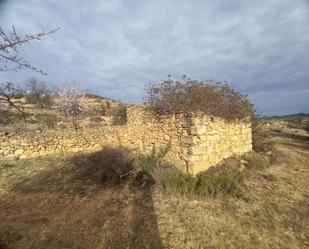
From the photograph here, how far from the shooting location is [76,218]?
587 centimetres

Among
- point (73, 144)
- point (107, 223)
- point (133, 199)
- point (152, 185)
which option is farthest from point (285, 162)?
point (73, 144)

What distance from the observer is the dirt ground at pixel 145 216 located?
195 inches

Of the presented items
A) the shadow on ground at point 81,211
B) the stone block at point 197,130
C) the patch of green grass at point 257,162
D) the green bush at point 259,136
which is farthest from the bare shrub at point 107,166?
the green bush at point 259,136

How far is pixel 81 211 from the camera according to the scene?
624 centimetres

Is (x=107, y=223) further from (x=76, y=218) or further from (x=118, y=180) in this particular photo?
(x=118, y=180)

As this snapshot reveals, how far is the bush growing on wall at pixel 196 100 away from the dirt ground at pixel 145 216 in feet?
8.87

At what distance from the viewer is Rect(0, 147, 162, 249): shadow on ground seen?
4.98 m

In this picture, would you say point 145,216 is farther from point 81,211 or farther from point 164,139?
point 164,139

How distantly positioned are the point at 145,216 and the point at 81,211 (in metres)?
1.50

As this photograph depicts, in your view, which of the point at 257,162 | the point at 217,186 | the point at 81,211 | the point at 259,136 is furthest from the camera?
the point at 259,136

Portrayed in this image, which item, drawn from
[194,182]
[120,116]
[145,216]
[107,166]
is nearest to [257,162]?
[194,182]

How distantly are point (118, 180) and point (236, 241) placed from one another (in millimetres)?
4306

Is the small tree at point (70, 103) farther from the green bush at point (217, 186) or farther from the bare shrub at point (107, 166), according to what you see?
the green bush at point (217, 186)

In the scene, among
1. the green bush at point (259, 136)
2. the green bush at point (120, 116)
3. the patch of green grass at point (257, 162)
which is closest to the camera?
the patch of green grass at point (257, 162)
